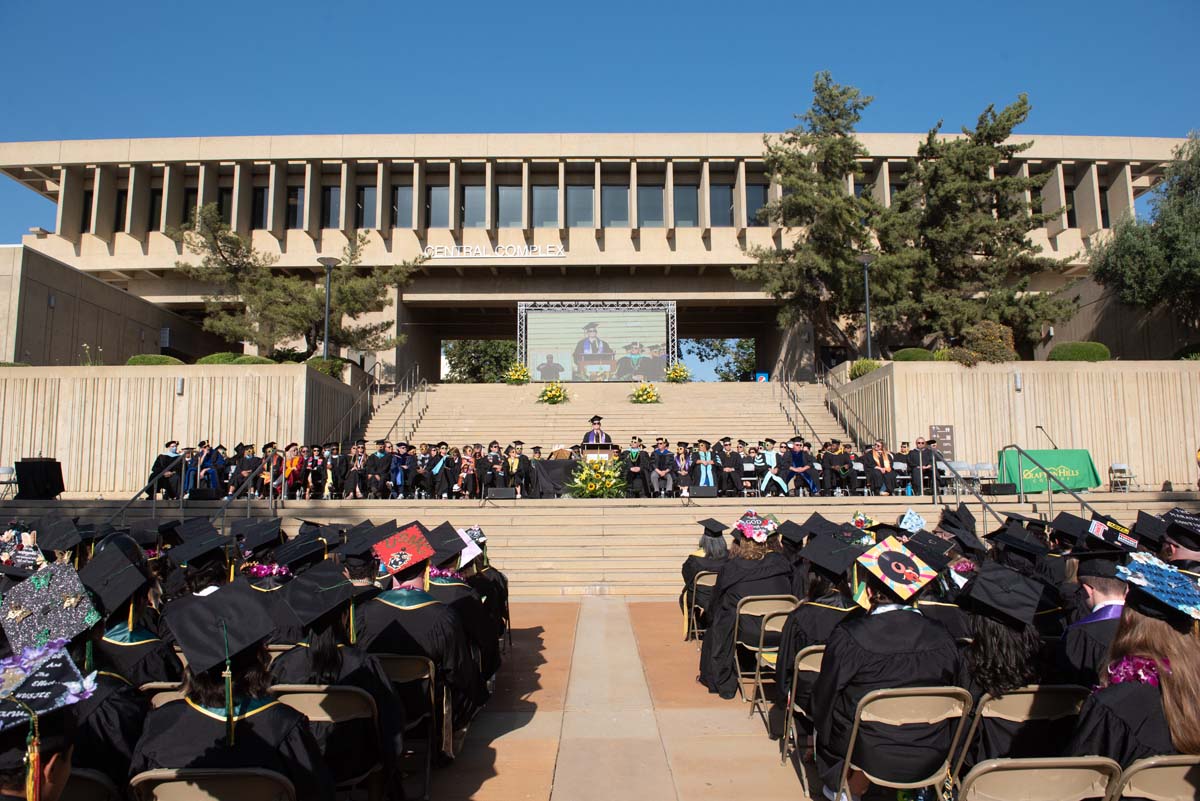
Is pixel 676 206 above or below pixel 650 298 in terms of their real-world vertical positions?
above

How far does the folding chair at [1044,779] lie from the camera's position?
271cm

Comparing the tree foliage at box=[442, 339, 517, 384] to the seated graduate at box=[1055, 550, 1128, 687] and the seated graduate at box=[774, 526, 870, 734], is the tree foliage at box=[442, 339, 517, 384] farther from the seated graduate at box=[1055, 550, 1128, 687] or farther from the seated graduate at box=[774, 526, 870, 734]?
the seated graduate at box=[1055, 550, 1128, 687]

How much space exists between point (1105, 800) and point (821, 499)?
12096 mm

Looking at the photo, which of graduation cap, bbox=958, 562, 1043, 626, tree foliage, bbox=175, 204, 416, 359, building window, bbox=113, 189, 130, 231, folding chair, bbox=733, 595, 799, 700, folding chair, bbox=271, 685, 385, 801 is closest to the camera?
folding chair, bbox=271, 685, 385, 801

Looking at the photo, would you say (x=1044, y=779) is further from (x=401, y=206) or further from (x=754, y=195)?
(x=401, y=206)

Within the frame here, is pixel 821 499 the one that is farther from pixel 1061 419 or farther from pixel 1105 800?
pixel 1105 800

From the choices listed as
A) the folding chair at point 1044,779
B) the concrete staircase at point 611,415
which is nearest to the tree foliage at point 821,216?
the concrete staircase at point 611,415

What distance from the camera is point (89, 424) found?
66.2 feet

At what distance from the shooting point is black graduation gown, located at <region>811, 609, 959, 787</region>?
11.4ft

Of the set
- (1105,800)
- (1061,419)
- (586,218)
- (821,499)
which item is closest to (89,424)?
(821,499)

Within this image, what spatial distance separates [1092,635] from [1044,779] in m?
1.21

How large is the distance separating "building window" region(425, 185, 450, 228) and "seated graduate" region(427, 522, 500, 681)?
96.1 feet

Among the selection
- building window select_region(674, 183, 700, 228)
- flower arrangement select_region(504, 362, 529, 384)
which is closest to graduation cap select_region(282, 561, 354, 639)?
flower arrangement select_region(504, 362, 529, 384)

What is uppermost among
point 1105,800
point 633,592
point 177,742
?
point 177,742
